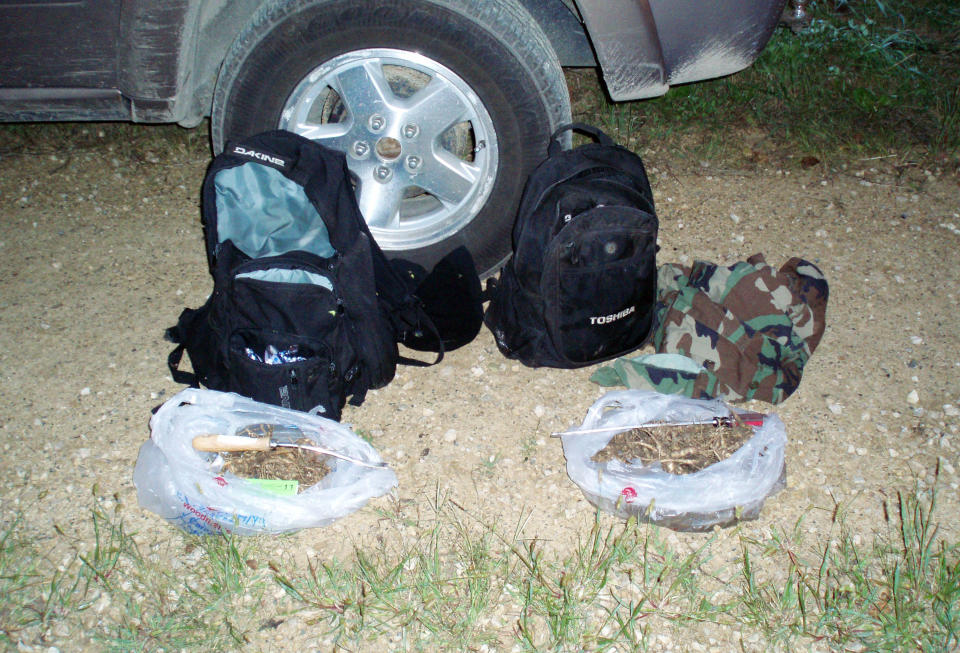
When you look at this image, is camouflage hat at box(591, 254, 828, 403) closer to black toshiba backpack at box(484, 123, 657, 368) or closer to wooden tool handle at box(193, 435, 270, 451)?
black toshiba backpack at box(484, 123, 657, 368)

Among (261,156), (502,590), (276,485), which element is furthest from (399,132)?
(502,590)

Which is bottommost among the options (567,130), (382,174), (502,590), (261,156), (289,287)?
(502,590)

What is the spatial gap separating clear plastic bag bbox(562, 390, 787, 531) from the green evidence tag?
0.80 m

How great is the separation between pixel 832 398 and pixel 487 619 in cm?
141

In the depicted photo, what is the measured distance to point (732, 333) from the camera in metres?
2.50

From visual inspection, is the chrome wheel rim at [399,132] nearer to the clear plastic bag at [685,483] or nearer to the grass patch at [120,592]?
the clear plastic bag at [685,483]

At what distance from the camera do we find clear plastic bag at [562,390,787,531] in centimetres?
204

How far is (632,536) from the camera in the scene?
2057mm

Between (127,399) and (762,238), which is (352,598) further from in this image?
(762,238)

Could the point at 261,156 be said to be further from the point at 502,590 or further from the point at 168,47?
the point at 502,590

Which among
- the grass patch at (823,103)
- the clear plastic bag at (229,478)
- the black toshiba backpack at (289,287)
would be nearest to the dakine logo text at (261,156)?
the black toshiba backpack at (289,287)

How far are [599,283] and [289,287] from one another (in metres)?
0.99

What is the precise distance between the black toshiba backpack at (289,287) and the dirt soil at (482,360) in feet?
0.63

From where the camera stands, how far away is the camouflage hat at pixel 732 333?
2.44 meters
